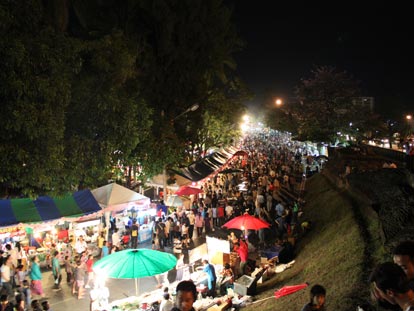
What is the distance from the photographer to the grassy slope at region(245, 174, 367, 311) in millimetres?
6797

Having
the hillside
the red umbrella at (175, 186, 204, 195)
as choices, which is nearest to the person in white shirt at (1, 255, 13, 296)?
the hillside

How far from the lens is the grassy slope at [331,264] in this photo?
268 inches

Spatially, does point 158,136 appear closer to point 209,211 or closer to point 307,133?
point 209,211

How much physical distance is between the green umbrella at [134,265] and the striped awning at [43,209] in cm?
375

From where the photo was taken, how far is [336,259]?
332 inches

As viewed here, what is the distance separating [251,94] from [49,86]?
26737mm

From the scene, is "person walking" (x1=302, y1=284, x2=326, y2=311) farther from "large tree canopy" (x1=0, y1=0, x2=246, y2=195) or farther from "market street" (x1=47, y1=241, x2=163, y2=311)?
"market street" (x1=47, y1=241, x2=163, y2=311)

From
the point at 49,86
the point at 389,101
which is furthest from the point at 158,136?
the point at 389,101

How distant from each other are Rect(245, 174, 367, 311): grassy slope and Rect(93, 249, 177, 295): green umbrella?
2467 mm

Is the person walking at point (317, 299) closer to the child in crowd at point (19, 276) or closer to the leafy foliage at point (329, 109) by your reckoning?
the child in crowd at point (19, 276)

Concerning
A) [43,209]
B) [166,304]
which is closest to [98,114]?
[43,209]

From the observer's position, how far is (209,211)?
17.3 m

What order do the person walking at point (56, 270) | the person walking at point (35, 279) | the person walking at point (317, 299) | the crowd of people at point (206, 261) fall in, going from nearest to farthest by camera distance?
the crowd of people at point (206, 261) → the person walking at point (317, 299) → the person walking at point (35, 279) → the person walking at point (56, 270)

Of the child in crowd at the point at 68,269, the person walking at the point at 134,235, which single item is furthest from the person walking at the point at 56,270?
the person walking at the point at 134,235
